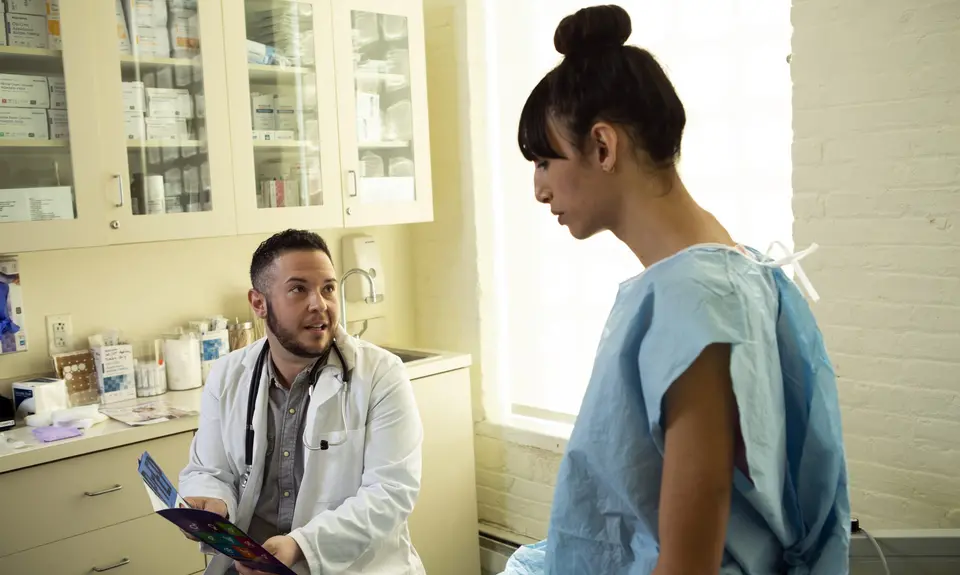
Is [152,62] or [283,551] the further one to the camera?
[152,62]

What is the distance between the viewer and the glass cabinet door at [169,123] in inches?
96.7

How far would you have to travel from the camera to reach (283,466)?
6.60ft

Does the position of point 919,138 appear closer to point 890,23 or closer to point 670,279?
point 890,23

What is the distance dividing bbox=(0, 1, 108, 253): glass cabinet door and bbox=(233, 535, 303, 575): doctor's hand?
3.48ft

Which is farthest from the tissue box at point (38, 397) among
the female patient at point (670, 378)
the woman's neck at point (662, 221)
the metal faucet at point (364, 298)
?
the woman's neck at point (662, 221)

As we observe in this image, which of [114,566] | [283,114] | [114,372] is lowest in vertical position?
[114,566]

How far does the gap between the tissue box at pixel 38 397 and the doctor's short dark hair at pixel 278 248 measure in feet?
2.57

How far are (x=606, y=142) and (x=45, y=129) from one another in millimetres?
1856

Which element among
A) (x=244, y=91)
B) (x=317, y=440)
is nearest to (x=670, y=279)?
(x=317, y=440)

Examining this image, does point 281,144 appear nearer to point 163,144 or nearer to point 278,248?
point 163,144

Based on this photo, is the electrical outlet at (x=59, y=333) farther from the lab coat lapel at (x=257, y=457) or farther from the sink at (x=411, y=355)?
the sink at (x=411, y=355)

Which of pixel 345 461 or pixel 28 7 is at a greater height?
pixel 28 7

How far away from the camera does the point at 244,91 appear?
2732 mm

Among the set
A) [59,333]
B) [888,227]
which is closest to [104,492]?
[59,333]
